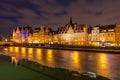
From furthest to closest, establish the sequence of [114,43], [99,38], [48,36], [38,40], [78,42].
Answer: [38,40] < [48,36] < [78,42] < [99,38] < [114,43]

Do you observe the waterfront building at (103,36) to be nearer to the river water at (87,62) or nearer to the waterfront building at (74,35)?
the waterfront building at (74,35)

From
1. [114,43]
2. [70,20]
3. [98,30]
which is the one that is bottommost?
[114,43]

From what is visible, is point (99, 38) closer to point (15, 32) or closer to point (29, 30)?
point (29, 30)

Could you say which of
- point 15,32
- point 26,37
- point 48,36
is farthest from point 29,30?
point 48,36

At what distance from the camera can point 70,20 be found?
125 meters

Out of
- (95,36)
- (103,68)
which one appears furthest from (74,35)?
(103,68)

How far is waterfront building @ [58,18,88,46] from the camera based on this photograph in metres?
104

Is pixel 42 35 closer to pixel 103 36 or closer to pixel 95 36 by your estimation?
pixel 95 36

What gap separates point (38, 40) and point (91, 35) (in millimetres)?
57346

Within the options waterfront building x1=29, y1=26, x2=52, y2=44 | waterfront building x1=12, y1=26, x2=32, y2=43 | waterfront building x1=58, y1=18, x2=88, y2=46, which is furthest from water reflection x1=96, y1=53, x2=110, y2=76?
waterfront building x1=12, y1=26, x2=32, y2=43

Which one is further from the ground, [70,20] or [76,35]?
[70,20]

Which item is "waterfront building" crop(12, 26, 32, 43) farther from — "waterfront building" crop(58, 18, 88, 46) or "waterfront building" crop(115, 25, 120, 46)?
"waterfront building" crop(115, 25, 120, 46)

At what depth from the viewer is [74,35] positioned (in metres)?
112

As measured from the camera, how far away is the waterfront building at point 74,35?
104225 mm
